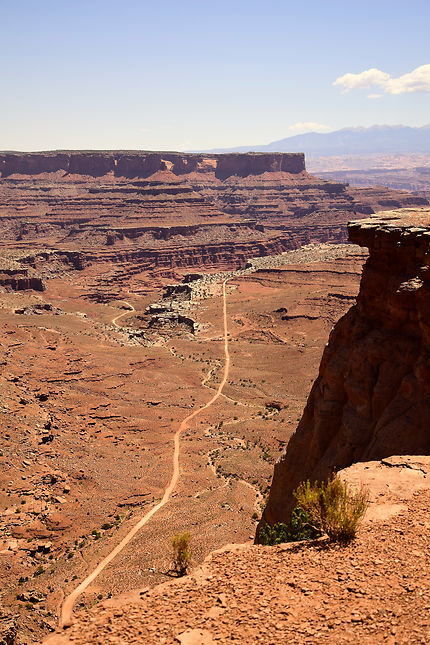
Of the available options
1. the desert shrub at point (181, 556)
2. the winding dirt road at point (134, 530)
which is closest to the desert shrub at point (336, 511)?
the desert shrub at point (181, 556)

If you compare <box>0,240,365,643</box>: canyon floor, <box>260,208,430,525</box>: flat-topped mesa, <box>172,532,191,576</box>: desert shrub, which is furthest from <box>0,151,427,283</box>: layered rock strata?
<box>172,532,191,576</box>: desert shrub

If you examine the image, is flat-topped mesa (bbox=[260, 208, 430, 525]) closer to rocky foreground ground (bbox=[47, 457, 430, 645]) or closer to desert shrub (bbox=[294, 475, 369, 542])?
rocky foreground ground (bbox=[47, 457, 430, 645])

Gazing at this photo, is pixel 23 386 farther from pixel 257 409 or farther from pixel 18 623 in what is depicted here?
pixel 18 623

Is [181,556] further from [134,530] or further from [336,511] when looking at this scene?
[134,530]

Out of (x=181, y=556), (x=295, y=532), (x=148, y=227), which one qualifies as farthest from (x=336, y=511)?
(x=148, y=227)

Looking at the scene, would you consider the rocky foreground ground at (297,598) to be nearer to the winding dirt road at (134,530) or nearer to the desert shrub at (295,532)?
the desert shrub at (295,532)

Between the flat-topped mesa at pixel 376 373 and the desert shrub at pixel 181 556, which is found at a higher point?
the flat-topped mesa at pixel 376 373
